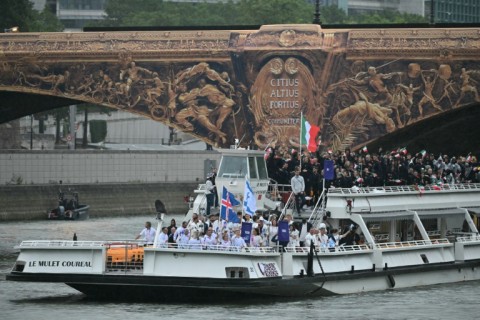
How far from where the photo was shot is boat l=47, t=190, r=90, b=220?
270ft

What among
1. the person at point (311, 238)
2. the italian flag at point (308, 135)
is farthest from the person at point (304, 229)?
the italian flag at point (308, 135)

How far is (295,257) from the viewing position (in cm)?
4778

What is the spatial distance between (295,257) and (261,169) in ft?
13.2

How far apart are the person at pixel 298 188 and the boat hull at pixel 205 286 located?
2.81 meters

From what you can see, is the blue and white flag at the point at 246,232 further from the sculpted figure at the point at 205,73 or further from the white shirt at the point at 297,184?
the sculpted figure at the point at 205,73

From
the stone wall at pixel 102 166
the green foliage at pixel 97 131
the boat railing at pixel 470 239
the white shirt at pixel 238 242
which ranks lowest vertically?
the white shirt at pixel 238 242

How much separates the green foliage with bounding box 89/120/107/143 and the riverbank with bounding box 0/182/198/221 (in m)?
25.0

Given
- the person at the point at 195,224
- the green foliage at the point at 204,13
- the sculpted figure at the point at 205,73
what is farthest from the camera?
the green foliage at the point at 204,13

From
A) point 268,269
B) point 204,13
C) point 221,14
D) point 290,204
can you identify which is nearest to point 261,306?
point 268,269

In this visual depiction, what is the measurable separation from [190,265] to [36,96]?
37.1 metres

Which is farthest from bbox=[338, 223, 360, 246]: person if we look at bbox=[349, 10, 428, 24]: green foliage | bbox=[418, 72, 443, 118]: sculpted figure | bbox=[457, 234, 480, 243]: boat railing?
bbox=[349, 10, 428, 24]: green foliage

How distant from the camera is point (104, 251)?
4647cm

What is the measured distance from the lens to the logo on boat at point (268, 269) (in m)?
46.5

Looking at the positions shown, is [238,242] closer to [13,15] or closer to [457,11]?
[13,15]
